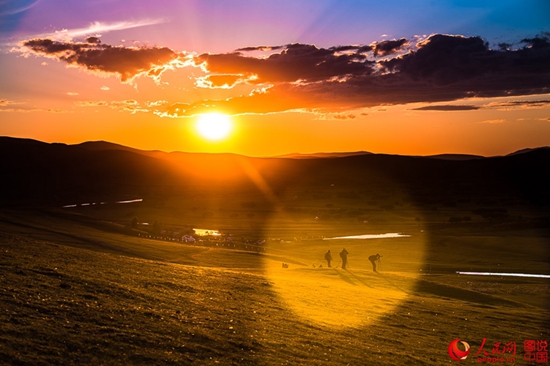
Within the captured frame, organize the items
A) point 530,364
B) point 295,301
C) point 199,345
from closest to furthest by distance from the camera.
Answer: point 199,345 < point 530,364 < point 295,301

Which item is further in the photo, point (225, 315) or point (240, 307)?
point (240, 307)

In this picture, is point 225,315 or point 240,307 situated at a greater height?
point 240,307

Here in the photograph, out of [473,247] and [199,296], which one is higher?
[473,247]

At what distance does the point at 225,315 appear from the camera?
1912cm

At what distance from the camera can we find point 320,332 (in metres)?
19.0

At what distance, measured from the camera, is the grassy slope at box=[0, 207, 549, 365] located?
13867 mm

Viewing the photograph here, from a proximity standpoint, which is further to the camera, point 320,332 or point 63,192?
point 63,192

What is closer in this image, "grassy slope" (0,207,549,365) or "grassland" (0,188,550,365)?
"grassy slope" (0,207,549,365)

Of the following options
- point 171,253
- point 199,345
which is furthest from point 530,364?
point 171,253

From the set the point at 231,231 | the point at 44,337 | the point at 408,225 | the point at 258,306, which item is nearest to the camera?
the point at 44,337

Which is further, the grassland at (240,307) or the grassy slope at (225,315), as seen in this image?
the grassland at (240,307)

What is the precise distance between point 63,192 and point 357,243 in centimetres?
12678

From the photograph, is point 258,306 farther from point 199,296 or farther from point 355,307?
point 355,307

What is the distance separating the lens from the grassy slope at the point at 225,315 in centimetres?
1387
